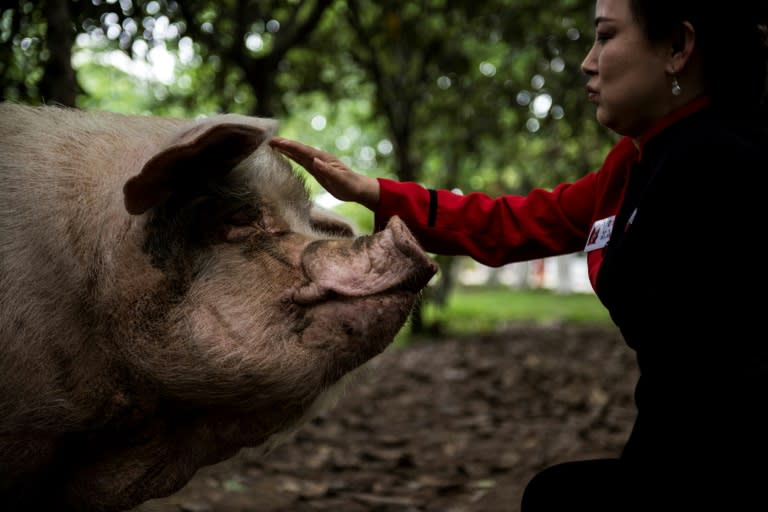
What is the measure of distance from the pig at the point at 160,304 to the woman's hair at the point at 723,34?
795 mm

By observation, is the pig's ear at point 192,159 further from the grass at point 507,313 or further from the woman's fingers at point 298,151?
the grass at point 507,313

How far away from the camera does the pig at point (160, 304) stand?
5.88ft

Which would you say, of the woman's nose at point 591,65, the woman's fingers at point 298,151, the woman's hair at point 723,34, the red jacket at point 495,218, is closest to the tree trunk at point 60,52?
the woman's fingers at point 298,151

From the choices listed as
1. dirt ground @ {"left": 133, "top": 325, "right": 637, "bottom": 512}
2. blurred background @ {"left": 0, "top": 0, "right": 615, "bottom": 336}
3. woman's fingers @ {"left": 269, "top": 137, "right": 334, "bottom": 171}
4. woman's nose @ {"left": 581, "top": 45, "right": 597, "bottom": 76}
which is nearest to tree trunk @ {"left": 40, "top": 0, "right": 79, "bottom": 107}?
blurred background @ {"left": 0, "top": 0, "right": 615, "bottom": 336}

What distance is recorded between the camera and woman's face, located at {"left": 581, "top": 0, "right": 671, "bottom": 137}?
6.28 ft

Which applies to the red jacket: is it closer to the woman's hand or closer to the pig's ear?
the woman's hand

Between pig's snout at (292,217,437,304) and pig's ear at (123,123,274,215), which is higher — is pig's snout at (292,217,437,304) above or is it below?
below

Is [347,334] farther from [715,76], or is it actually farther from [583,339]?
[583,339]

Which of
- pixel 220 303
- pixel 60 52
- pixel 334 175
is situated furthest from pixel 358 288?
pixel 60 52

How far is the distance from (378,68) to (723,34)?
638 cm

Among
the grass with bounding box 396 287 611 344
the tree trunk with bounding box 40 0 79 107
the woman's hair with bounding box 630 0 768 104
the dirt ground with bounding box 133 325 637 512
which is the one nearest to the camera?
the woman's hair with bounding box 630 0 768 104

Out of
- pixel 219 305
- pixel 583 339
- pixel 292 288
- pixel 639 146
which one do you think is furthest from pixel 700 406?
pixel 583 339

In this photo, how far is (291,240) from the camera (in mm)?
1938

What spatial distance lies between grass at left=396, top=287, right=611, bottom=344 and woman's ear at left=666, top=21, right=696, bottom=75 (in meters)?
8.80
